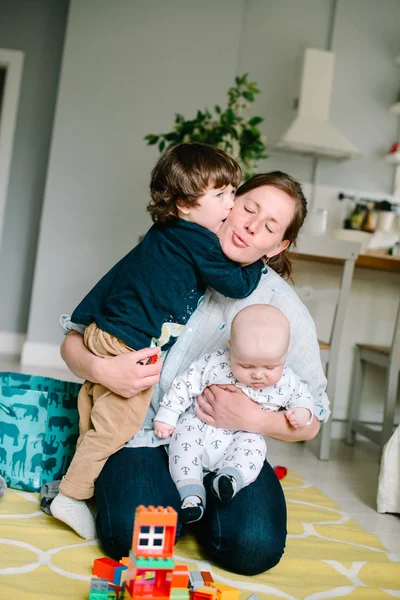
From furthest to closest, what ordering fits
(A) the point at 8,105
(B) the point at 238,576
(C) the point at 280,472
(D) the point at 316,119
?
(A) the point at 8,105 → (D) the point at 316,119 → (C) the point at 280,472 → (B) the point at 238,576

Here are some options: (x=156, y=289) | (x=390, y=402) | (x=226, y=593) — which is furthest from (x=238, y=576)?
(x=390, y=402)

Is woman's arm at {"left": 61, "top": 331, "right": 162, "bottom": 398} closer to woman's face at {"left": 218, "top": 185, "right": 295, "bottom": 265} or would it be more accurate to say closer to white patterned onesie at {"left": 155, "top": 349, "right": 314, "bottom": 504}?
white patterned onesie at {"left": 155, "top": 349, "right": 314, "bottom": 504}

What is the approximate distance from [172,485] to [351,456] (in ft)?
5.71

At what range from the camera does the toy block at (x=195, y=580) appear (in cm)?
108

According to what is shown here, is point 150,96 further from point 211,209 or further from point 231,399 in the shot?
point 231,399

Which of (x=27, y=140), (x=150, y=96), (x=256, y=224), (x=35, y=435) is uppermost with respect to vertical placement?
(x=150, y=96)

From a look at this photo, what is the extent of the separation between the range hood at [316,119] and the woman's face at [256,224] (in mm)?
2126

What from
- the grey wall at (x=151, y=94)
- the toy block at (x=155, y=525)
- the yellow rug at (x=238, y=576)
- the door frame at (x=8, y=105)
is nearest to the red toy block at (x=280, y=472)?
the yellow rug at (x=238, y=576)

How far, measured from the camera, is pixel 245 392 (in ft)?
4.80

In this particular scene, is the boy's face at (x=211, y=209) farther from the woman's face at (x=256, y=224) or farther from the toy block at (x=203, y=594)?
the toy block at (x=203, y=594)

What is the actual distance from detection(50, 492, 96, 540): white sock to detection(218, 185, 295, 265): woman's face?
67 cm

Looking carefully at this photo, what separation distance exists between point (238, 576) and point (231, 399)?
0.38 m

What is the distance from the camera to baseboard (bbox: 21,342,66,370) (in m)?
3.94

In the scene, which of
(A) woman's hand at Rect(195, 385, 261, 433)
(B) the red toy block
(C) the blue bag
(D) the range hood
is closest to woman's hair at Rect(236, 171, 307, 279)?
(A) woman's hand at Rect(195, 385, 261, 433)
